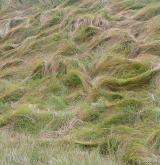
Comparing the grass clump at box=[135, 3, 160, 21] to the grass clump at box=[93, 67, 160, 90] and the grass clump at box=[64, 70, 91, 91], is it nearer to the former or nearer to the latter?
the grass clump at box=[64, 70, 91, 91]

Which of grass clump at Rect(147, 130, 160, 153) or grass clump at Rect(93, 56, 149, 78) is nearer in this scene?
grass clump at Rect(147, 130, 160, 153)

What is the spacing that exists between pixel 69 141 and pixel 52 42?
4.11m

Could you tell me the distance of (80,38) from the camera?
356 inches

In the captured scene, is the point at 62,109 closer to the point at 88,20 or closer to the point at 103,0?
the point at 88,20

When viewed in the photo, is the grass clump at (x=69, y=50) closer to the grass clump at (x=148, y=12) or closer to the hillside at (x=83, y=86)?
the hillside at (x=83, y=86)

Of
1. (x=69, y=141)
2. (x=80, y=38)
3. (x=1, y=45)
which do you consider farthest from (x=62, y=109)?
(x=1, y=45)

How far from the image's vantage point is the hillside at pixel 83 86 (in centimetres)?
511

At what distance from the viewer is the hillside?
5105 millimetres

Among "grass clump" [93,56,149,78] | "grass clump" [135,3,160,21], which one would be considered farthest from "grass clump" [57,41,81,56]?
"grass clump" [135,3,160,21]

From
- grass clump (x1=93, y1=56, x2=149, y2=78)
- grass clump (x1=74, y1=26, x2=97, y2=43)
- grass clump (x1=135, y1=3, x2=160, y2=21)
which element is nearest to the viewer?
grass clump (x1=93, y1=56, x2=149, y2=78)

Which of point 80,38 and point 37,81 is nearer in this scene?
point 37,81

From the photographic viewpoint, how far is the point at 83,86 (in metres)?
6.99

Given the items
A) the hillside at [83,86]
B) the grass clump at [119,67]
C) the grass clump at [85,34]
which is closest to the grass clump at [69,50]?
the hillside at [83,86]

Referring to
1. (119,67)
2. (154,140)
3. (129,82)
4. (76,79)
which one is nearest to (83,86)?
(76,79)
